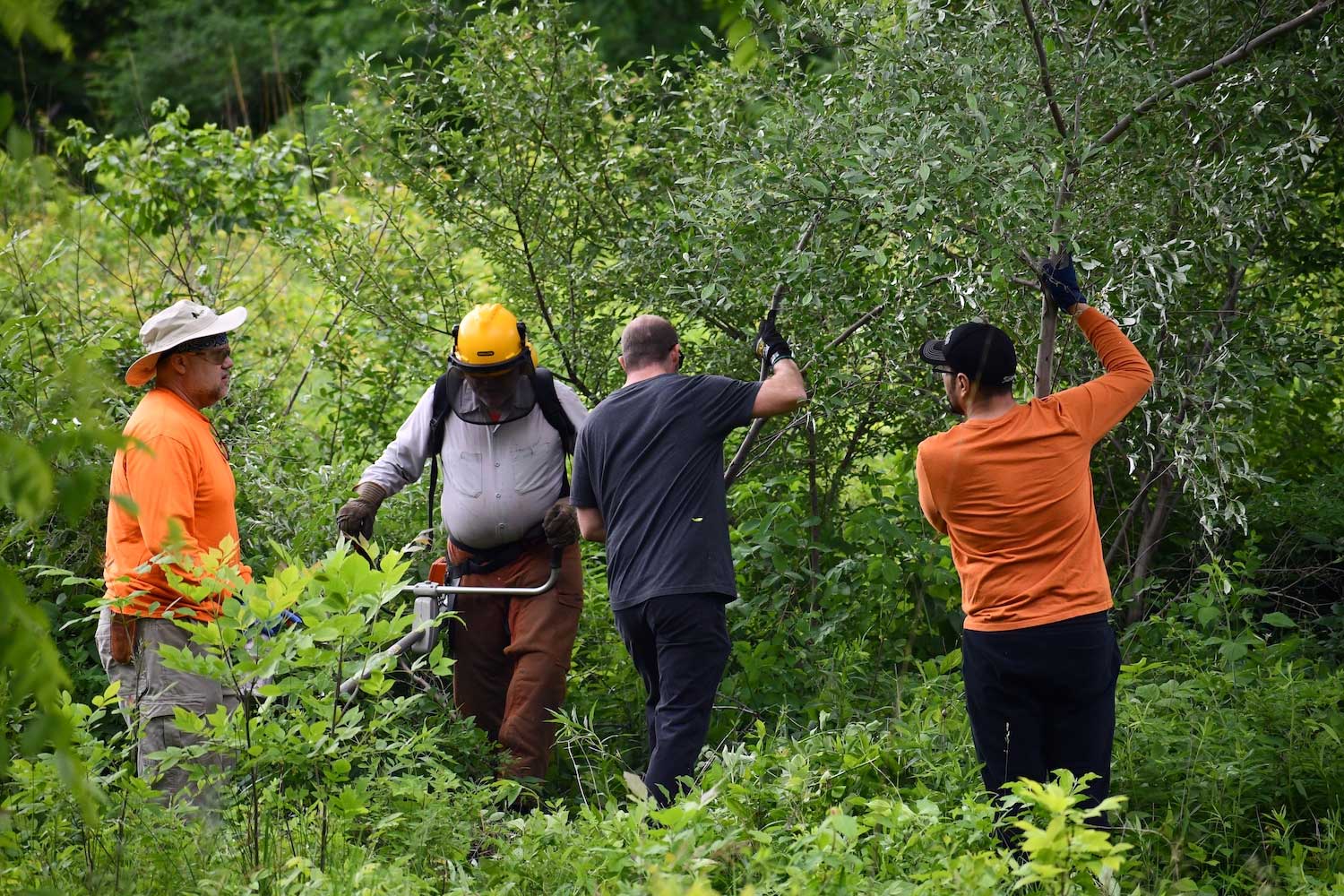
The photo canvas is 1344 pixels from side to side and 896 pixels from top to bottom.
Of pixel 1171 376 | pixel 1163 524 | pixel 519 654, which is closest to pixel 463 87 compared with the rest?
pixel 519 654

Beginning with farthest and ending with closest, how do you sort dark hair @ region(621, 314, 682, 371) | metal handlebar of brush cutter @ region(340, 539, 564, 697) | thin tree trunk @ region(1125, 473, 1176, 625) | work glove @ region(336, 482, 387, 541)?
thin tree trunk @ region(1125, 473, 1176, 625) < work glove @ region(336, 482, 387, 541) < metal handlebar of brush cutter @ region(340, 539, 564, 697) < dark hair @ region(621, 314, 682, 371)

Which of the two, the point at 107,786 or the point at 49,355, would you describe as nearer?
the point at 107,786

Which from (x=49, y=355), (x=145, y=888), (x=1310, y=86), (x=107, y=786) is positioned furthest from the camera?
(x=49, y=355)

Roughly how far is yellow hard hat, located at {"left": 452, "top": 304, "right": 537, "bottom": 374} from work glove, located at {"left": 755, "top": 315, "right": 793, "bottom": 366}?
1.08 meters

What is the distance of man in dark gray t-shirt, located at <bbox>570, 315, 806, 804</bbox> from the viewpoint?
468cm

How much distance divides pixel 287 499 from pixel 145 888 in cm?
325

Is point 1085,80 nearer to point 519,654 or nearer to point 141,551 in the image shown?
point 519,654

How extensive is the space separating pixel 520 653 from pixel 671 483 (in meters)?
1.22

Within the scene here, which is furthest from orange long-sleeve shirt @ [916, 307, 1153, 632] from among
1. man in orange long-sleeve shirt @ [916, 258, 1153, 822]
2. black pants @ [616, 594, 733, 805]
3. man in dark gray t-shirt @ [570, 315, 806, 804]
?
black pants @ [616, 594, 733, 805]

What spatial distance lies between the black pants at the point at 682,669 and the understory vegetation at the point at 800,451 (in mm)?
236

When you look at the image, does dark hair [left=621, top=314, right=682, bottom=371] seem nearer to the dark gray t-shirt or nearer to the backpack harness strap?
the dark gray t-shirt

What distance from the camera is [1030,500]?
397 centimetres

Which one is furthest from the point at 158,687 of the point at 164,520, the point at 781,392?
the point at 781,392

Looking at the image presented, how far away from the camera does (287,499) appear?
6.51 meters
